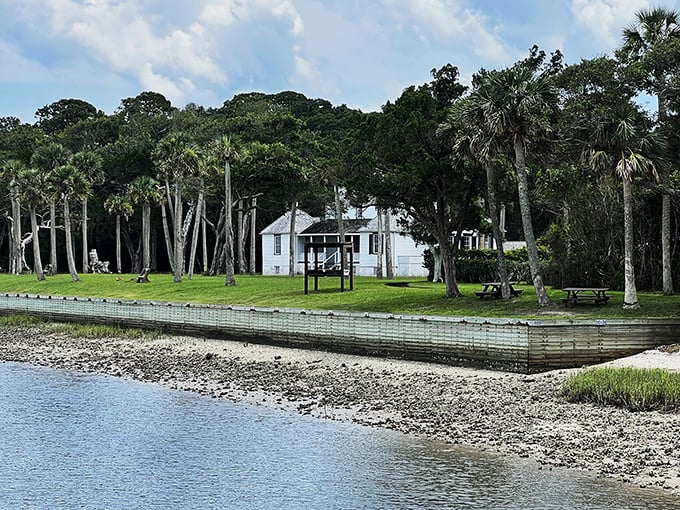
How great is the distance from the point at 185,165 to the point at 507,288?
85.4 feet

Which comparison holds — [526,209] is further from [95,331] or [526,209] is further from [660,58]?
[95,331]

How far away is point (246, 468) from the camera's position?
47.0 feet

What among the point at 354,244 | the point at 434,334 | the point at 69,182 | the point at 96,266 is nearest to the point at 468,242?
the point at 354,244

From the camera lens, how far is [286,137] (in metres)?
66.2

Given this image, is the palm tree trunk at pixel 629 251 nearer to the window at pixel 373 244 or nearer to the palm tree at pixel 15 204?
the window at pixel 373 244

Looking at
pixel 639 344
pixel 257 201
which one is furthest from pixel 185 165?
pixel 639 344

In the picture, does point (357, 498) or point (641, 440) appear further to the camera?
point (641, 440)

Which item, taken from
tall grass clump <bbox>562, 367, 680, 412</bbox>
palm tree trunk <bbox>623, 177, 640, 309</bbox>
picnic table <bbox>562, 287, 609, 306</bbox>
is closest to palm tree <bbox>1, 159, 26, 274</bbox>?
picnic table <bbox>562, 287, 609, 306</bbox>

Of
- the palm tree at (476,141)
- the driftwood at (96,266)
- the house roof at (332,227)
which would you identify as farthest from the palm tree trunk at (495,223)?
the driftwood at (96,266)

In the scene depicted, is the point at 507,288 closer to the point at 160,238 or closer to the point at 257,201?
the point at 257,201

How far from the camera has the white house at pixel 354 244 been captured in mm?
56812

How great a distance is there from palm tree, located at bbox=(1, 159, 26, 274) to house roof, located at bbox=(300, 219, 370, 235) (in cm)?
2100

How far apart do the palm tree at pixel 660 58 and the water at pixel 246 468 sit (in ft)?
49.5

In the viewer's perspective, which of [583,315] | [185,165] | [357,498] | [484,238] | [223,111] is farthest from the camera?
[223,111]
